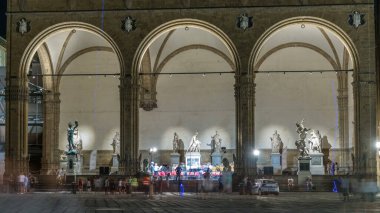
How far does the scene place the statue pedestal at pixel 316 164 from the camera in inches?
1901

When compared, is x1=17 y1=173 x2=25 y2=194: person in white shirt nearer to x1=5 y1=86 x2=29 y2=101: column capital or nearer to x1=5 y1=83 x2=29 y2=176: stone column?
x1=5 y1=83 x2=29 y2=176: stone column

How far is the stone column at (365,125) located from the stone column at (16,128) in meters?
18.5

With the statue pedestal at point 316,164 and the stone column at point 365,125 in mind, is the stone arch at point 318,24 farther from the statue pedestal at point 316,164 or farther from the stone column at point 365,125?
the statue pedestal at point 316,164

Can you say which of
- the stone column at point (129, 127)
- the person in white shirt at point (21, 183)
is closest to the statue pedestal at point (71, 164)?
the stone column at point (129, 127)

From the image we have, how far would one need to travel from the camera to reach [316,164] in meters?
48.8

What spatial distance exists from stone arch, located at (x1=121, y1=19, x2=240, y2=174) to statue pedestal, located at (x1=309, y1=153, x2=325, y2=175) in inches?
346

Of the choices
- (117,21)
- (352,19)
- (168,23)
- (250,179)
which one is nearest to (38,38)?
(117,21)

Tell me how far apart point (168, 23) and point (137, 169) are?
8.37 m

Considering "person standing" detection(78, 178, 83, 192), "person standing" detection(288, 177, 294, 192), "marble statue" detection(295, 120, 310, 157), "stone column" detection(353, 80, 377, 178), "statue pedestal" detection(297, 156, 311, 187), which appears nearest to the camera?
"stone column" detection(353, 80, 377, 178)

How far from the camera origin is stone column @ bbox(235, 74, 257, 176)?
142ft

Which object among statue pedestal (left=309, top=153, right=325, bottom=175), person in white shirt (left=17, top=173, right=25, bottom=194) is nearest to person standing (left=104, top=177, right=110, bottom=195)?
person in white shirt (left=17, top=173, right=25, bottom=194)

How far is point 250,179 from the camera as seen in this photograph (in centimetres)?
4188

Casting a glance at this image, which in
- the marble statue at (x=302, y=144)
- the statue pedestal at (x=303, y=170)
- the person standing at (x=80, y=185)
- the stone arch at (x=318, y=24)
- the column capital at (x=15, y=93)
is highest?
the stone arch at (x=318, y=24)

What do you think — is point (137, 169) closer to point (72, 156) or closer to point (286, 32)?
point (72, 156)
